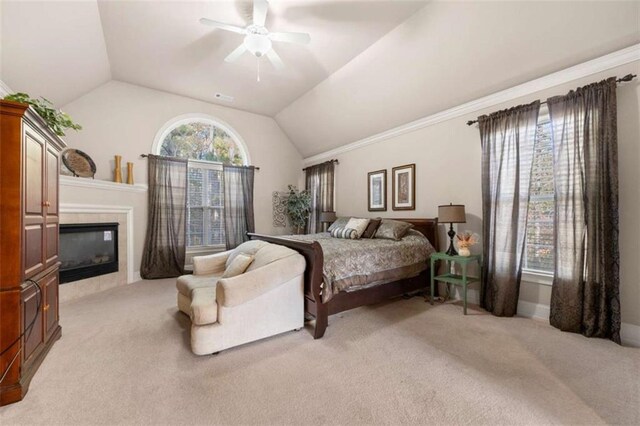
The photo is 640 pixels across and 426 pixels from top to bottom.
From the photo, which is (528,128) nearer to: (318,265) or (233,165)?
(318,265)

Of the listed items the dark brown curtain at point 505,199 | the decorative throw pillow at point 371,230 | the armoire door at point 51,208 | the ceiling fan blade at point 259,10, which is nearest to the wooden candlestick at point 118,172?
the armoire door at point 51,208

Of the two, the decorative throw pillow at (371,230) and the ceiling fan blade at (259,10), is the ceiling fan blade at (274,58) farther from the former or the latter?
the decorative throw pillow at (371,230)

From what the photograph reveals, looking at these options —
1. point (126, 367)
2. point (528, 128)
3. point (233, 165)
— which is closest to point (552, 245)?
point (528, 128)

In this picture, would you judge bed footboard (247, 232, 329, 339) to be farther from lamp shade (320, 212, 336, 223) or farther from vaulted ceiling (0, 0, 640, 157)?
lamp shade (320, 212, 336, 223)

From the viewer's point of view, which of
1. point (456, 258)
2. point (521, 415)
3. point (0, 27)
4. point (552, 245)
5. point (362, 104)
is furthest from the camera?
point (362, 104)

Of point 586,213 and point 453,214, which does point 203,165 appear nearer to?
point 453,214

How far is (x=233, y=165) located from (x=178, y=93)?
5.38 feet

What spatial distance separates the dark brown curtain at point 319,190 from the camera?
582 cm

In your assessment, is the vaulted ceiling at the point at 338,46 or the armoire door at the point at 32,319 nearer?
the armoire door at the point at 32,319

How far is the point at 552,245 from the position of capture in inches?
115

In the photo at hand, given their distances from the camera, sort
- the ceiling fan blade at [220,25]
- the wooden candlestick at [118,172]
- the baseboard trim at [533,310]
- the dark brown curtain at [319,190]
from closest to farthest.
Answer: the ceiling fan blade at [220,25]
the baseboard trim at [533,310]
the wooden candlestick at [118,172]
the dark brown curtain at [319,190]

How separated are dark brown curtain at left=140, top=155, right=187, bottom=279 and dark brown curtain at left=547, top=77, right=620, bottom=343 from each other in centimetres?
559

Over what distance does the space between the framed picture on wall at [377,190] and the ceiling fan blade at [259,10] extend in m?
3.03

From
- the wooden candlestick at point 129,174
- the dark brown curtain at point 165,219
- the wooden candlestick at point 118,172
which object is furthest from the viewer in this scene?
the dark brown curtain at point 165,219
